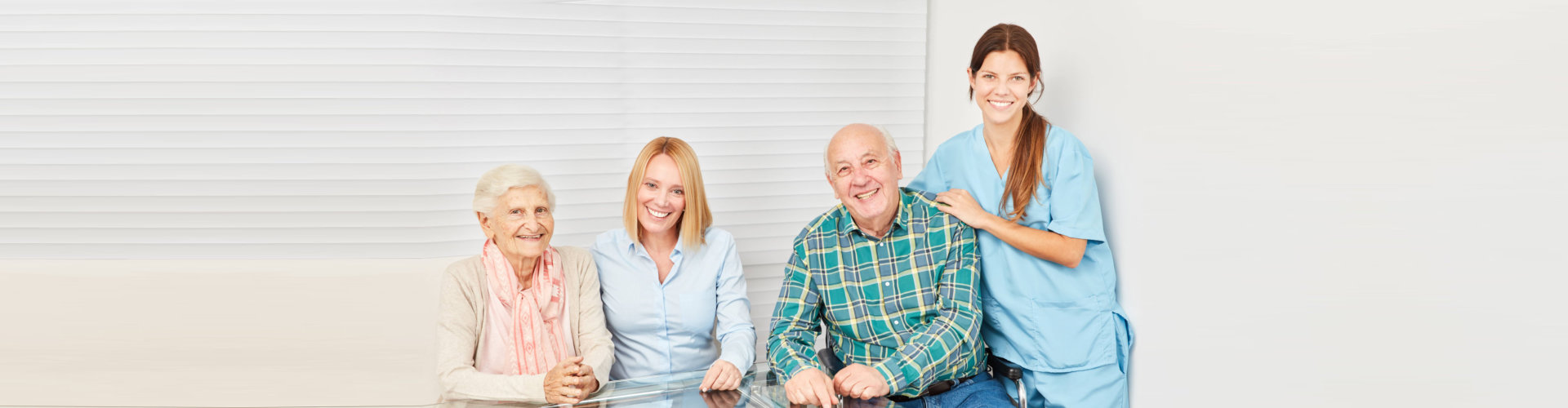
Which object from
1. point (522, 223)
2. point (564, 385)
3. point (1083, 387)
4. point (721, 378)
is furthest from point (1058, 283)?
point (522, 223)

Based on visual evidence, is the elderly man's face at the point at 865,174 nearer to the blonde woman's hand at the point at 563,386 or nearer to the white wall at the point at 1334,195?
the white wall at the point at 1334,195

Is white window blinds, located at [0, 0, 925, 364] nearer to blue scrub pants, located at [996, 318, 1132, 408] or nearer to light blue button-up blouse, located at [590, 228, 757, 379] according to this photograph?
light blue button-up blouse, located at [590, 228, 757, 379]

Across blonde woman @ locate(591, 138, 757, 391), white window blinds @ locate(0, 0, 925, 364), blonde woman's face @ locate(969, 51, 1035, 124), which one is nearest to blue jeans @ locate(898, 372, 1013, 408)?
blonde woman @ locate(591, 138, 757, 391)

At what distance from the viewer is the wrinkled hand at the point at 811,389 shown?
1.94 m

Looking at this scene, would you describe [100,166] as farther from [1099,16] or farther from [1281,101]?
[1281,101]

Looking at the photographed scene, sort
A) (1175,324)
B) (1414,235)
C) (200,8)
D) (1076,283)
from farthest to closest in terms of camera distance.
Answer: (200,8) → (1076,283) → (1175,324) → (1414,235)

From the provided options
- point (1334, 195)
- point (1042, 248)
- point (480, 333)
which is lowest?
point (480, 333)

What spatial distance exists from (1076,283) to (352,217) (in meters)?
2.34

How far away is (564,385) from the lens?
2.01m

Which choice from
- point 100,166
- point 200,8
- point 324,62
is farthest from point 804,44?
point 100,166

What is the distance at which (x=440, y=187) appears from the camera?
294 centimetres

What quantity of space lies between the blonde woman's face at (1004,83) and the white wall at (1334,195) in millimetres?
252

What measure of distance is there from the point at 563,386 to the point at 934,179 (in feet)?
3.80

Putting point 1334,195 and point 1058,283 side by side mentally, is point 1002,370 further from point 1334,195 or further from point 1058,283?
point 1334,195
